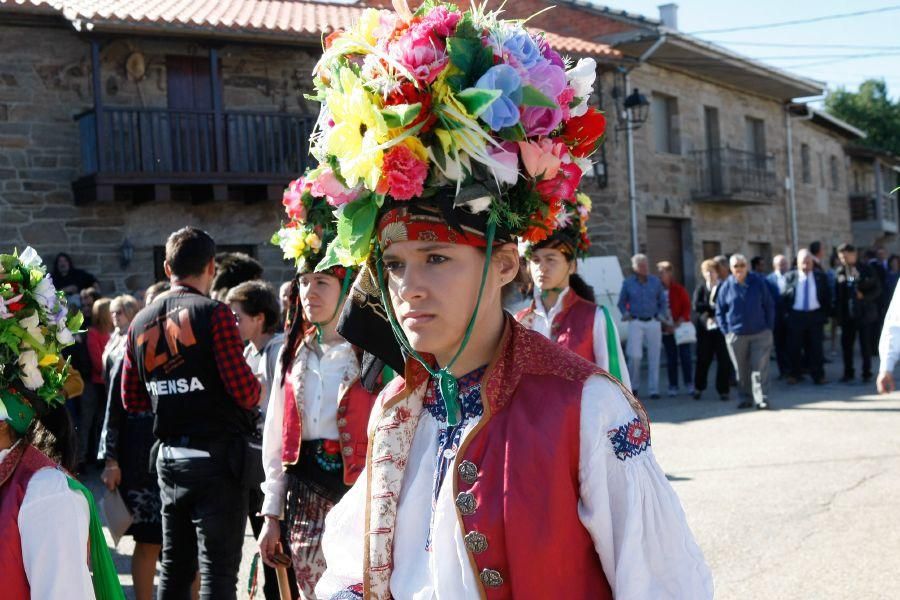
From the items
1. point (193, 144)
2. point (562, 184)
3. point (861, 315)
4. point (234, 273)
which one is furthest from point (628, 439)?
point (193, 144)

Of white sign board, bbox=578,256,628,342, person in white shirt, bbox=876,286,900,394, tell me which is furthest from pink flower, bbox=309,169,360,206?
white sign board, bbox=578,256,628,342

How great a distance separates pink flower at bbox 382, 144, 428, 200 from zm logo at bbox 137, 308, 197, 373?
2.57 metres

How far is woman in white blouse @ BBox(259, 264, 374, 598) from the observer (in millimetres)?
3729

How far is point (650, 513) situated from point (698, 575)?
144 mm

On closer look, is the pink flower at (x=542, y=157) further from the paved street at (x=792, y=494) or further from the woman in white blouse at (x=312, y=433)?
the paved street at (x=792, y=494)

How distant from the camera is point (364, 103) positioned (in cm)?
212

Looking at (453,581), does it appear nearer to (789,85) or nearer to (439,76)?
(439,76)

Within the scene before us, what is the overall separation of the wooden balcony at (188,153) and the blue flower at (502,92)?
13872 millimetres

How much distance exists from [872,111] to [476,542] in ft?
172

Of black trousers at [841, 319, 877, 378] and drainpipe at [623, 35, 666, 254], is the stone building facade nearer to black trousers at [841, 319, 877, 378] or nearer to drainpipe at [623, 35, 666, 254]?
drainpipe at [623, 35, 666, 254]

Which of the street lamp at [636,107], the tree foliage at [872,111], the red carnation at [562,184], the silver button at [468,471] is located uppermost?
the tree foliage at [872,111]

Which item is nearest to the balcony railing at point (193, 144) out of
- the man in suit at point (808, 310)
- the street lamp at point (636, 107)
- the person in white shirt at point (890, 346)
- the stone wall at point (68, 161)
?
the stone wall at point (68, 161)

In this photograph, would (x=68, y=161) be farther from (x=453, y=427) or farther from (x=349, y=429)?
(x=453, y=427)

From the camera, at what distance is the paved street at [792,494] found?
5449mm
